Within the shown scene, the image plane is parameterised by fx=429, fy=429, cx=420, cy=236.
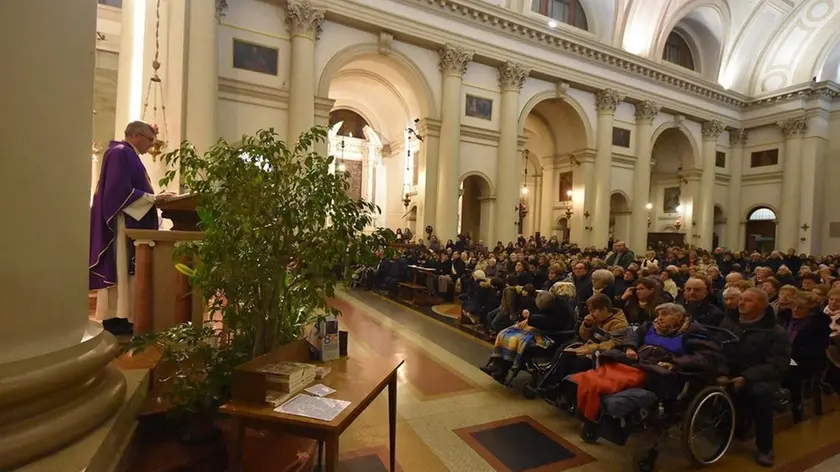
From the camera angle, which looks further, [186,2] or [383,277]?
[383,277]

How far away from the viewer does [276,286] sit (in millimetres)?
2445

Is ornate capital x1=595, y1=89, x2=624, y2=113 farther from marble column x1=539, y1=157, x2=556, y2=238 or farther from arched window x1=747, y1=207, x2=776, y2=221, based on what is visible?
arched window x1=747, y1=207, x2=776, y2=221

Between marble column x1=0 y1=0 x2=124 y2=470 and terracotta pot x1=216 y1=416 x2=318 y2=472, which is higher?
marble column x1=0 y1=0 x2=124 y2=470

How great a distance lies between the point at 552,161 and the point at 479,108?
21.6 ft

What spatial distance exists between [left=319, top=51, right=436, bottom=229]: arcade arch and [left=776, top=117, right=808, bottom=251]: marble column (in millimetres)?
20349

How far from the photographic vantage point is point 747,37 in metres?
22.5

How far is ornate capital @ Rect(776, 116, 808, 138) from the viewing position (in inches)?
873

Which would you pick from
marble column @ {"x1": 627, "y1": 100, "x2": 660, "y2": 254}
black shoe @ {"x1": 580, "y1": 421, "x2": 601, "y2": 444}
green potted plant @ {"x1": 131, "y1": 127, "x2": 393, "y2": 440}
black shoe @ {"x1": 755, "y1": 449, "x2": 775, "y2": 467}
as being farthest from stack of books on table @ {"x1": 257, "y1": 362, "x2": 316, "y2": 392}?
marble column @ {"x1": 627, "y1": 100, "x2": 660, "y2": 254}

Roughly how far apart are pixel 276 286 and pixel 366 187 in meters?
19.2

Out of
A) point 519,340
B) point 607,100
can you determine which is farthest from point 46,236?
point 607,100

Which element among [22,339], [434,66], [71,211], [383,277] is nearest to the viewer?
[22,339]

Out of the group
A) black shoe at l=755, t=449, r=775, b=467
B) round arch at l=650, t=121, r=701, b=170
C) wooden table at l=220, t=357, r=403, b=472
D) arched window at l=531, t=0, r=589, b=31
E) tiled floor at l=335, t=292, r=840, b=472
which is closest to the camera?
wooden table at l=220, t=357, r=403, b=472

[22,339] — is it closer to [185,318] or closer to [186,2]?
[185,318]

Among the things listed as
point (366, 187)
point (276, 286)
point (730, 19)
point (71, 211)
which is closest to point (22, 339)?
point (71, 211)
